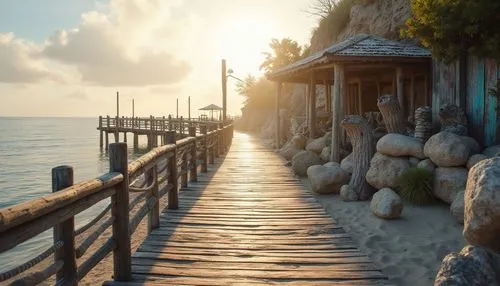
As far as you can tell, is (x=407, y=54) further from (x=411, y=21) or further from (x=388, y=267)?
(x=388, y=267)

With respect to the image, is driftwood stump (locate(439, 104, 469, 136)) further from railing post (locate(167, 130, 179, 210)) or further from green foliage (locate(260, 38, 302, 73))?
green foliage (locate(260, 38, 302, 73))

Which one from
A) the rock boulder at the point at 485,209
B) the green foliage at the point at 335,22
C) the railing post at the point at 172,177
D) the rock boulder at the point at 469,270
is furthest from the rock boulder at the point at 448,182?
the green foliage at the point at 335,22

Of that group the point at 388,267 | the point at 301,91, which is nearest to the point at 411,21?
the point at 388,267

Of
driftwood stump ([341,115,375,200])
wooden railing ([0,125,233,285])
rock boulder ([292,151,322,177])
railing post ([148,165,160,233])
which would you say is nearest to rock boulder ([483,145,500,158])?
driftwood stump ([341,115,375,200])

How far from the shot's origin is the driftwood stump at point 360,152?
8.65 meters

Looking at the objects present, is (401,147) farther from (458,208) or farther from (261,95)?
(261,95)

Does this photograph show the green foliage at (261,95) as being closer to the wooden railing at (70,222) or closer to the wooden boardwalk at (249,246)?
the wooden boardwalk at (249,246)

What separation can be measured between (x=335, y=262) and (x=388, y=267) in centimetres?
103

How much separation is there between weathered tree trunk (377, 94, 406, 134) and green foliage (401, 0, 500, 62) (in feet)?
4.62

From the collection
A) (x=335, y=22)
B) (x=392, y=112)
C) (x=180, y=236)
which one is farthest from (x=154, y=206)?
(x=335, y=22)

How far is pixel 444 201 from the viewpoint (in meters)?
7.44

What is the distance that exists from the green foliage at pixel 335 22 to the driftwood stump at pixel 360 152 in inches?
570

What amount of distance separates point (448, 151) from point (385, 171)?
51.3 inches

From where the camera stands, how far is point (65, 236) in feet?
9.46
